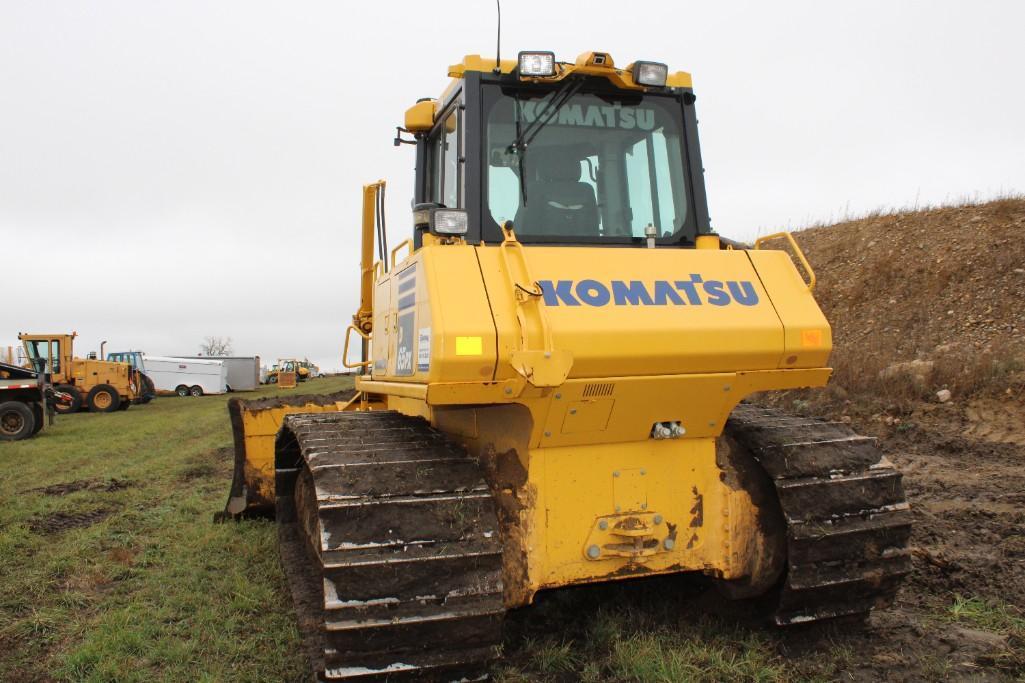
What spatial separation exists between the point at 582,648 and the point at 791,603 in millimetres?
1077

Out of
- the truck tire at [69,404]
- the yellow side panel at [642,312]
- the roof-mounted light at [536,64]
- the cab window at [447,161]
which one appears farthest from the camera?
the truck tire at [69,404]

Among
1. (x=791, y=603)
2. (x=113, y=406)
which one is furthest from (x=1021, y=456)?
(x=113, y=406)

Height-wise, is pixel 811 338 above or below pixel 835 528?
above

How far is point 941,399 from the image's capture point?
10.7 metres

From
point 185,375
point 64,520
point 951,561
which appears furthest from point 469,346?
point 185,375

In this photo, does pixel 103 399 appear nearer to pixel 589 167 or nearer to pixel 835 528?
pixel 589 167

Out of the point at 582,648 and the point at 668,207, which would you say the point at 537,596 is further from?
the point at 668,207

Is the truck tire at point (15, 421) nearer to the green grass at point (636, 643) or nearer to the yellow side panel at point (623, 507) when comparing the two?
the green grass at point (636, 643)

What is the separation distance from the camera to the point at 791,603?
4168 millimetres

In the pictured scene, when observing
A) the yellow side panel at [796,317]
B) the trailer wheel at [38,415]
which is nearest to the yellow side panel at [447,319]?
the yellow side panel at [796,317]

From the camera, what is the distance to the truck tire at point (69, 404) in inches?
1061

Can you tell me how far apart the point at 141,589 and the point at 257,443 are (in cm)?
182

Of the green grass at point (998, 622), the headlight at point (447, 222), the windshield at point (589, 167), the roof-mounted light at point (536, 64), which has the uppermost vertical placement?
the roof-mounted light at point (536, 64)

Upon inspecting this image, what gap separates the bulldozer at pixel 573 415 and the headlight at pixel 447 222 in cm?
2
